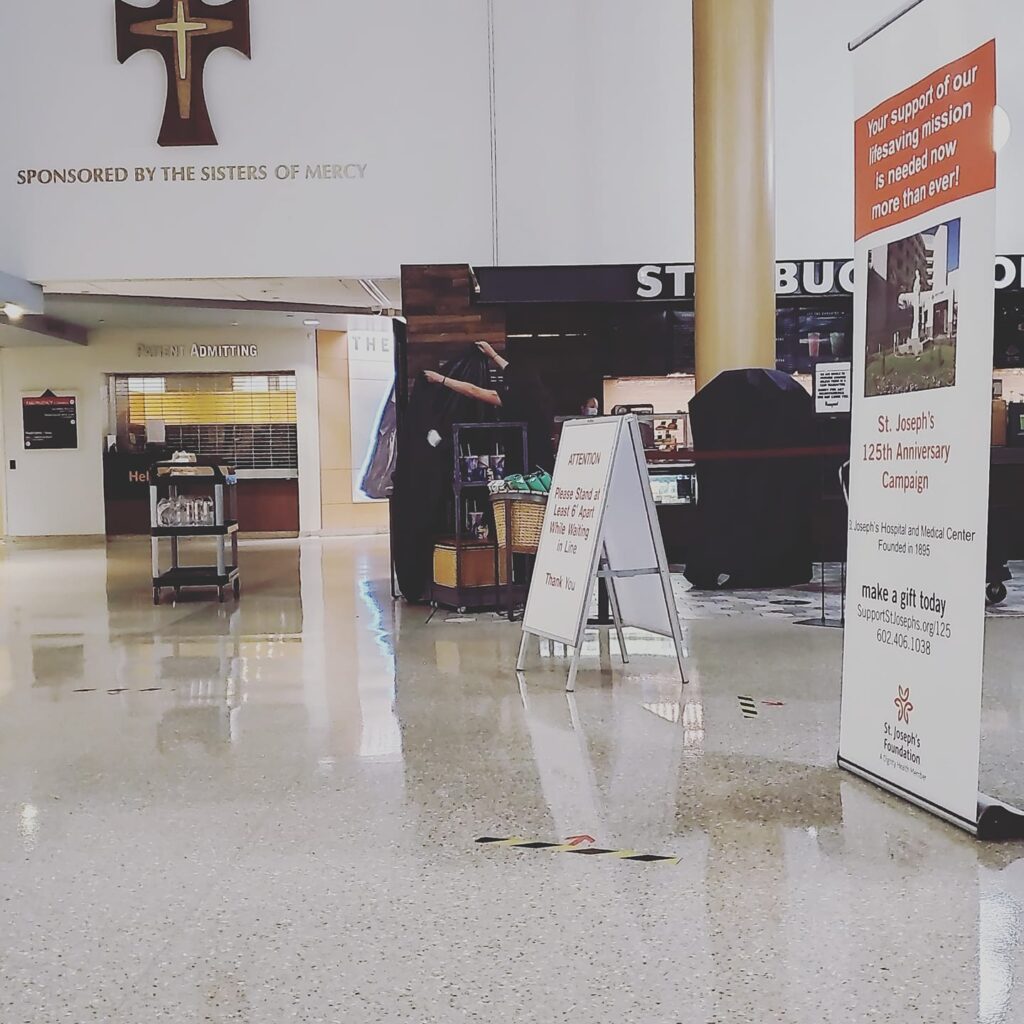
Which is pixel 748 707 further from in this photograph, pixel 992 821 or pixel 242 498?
pixel 242 498

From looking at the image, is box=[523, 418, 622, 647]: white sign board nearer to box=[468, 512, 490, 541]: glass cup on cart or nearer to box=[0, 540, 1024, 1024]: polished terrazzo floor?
box=[0, 540, 1024, 1024]: polished terrazzo floor

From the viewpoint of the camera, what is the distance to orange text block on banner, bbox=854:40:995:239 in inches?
118

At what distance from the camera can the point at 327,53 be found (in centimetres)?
941

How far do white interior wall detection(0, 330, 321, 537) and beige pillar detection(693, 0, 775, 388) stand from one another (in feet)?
30.3

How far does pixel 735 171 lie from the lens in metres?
8.79

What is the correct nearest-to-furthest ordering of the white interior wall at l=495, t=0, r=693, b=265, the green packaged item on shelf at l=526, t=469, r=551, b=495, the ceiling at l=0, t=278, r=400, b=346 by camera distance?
the green packaged item on shelf at l=526, t=469, r=551, b=495
the white interior wall at l=495, t=0, r=693, b=265
the ceiling at l=0, t=278, r=400, b=346

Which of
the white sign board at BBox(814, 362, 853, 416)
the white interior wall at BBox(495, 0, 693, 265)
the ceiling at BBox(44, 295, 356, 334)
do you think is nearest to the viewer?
the white sign board at BBox(814, 362, 853, 416)

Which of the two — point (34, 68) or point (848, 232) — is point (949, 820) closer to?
point (848, 232)

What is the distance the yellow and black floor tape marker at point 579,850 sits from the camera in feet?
9.59

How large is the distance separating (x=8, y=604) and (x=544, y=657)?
199 inches

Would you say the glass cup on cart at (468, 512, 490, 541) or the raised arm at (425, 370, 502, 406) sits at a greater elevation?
the raised arm at (425, 370, 502, 406)

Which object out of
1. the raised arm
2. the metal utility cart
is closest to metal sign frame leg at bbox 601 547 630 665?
the raised arm

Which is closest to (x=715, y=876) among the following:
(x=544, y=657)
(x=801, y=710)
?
(x=801, y=710)

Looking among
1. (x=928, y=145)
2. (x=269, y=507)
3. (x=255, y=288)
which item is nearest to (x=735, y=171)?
(x=255, y=288)
